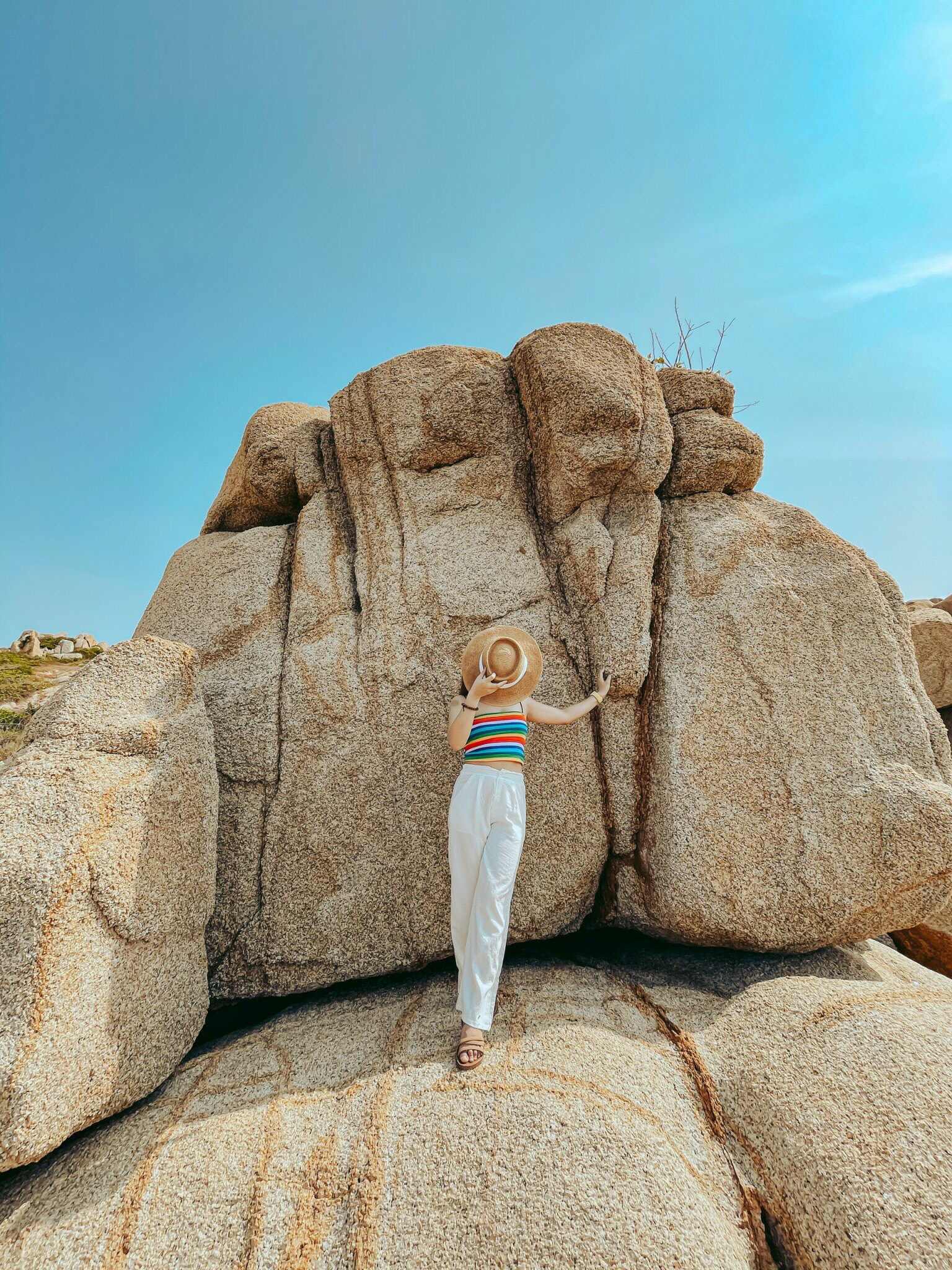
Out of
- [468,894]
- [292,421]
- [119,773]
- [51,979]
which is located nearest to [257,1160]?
[51,979]

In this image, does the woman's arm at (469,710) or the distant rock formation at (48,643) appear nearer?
the woman's arm at (469,710)

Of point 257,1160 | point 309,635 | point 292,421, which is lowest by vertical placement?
point 257,1160

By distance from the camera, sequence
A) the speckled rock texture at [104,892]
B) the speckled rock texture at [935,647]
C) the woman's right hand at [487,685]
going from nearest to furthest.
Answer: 1. the speckled rock texture at [104,892]
2. the woman's right hand at [487,685]
3. the speckled rock texture at [935,647]

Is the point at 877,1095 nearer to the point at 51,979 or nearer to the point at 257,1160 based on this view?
the point at 257,1160

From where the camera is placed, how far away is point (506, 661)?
13.7 feet

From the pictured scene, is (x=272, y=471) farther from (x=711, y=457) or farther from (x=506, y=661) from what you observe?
(x=711, y=457)

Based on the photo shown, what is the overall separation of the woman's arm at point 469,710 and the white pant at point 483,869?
8.3 inches

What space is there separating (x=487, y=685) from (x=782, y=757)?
80.3 inches

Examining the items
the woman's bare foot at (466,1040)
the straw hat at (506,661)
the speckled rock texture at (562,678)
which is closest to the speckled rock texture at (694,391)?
the speckled rock texture at (562,678)

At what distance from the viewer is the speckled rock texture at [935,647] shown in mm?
10492

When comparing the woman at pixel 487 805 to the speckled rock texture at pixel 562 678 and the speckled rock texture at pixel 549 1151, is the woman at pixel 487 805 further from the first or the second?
the speckled rock texture at pixel 562 678

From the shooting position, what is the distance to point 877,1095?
10.2ft

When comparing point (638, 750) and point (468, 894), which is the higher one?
point (638, 750)

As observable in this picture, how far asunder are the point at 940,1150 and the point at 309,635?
178 inches
